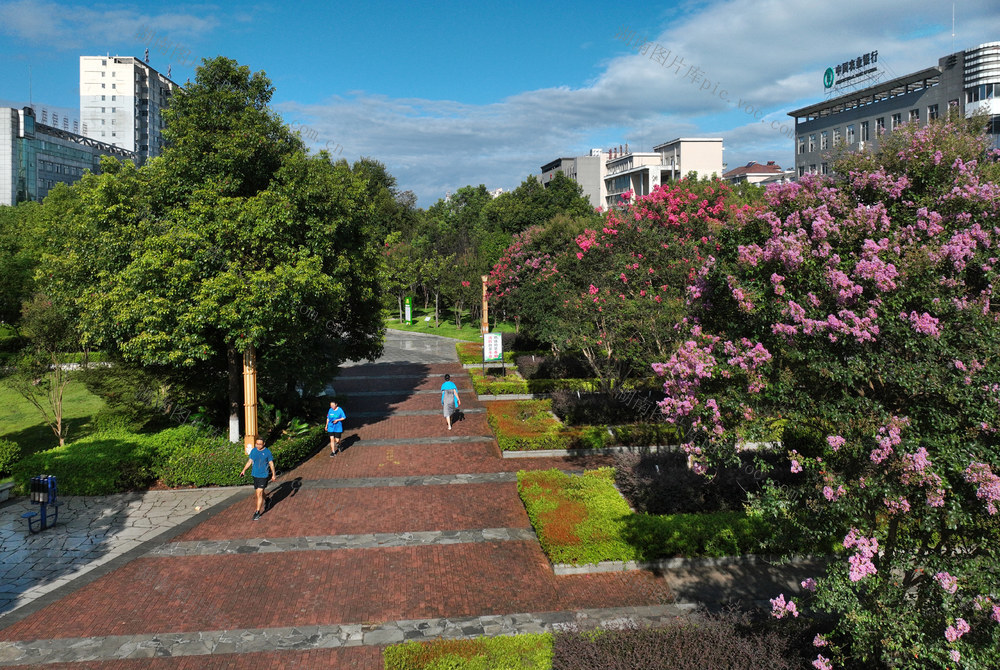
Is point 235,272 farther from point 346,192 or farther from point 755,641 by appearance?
point 755,641

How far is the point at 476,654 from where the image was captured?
6.90m

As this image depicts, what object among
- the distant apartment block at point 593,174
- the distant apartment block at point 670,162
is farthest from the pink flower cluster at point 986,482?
the distant apartment block at point 593,174

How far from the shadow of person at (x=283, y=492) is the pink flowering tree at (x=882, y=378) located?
939cm

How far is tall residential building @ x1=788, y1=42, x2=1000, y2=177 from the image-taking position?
4422 centimetres

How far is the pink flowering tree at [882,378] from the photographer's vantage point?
15.5 feet

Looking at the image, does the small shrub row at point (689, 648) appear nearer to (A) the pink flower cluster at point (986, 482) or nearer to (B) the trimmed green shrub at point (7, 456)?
(A) the pink flower cluster at point (986, 482)

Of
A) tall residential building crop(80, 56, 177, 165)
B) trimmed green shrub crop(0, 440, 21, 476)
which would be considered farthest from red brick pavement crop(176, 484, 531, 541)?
tall residential building crop(80, 56, 177, 165)

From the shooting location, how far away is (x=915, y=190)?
6.06 m

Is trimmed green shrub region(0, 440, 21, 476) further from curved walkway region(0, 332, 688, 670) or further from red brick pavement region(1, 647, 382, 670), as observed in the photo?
red brick pavement region(1, 647, 382, 670)

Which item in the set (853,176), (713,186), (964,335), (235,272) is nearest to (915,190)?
(853,176)

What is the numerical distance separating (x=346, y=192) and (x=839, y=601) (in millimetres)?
14645

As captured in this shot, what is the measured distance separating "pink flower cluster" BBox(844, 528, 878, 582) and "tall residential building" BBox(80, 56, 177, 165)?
128m

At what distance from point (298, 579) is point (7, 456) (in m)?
8.95

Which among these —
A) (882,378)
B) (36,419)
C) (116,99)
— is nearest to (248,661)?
(882,378)
